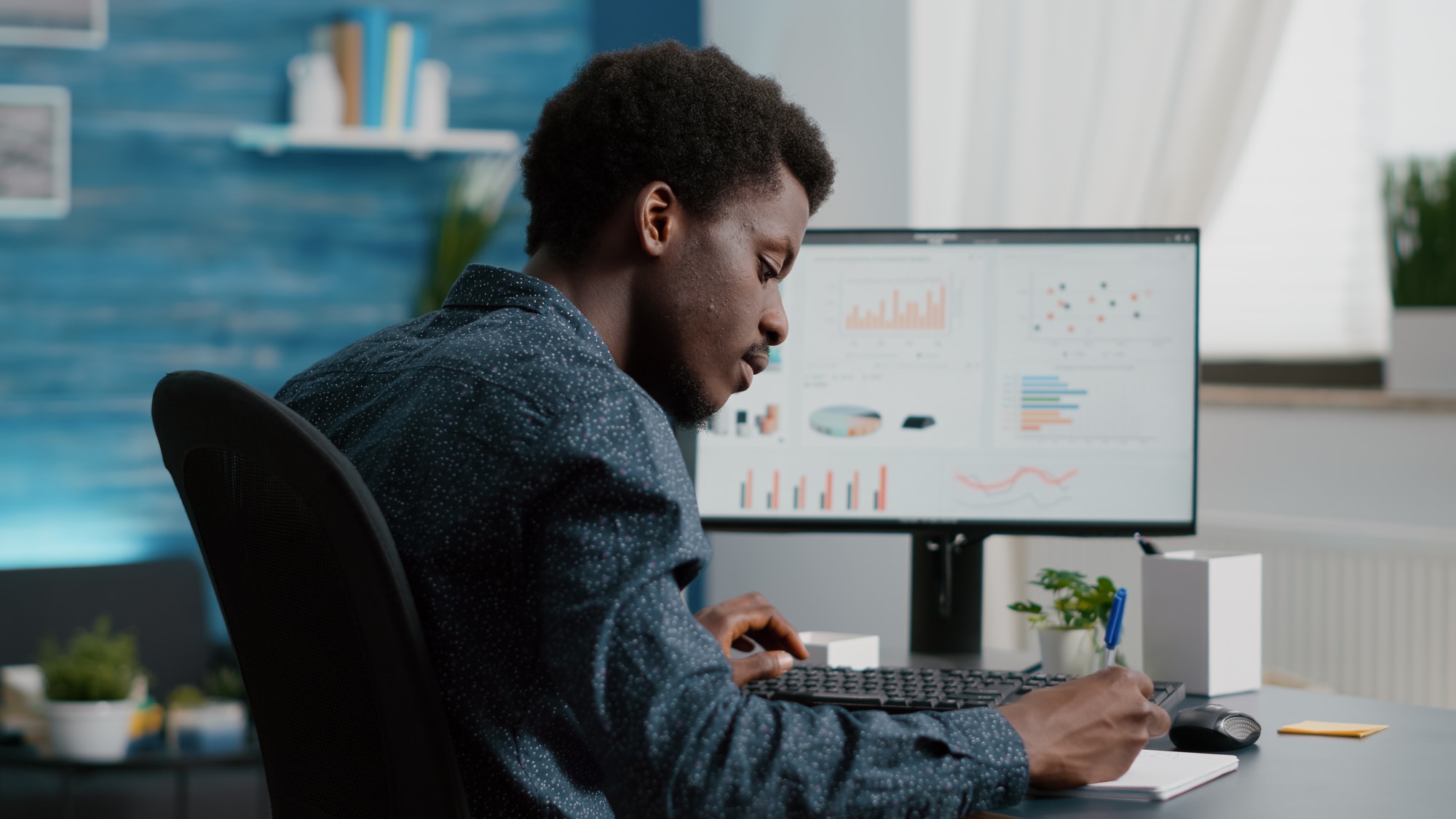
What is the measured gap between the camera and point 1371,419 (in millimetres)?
2686

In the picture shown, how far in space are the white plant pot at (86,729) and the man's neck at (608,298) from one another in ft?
6.61

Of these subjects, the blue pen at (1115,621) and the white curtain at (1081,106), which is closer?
the blue pen at (1115,621)

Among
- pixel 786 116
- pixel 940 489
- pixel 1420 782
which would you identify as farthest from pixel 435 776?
pixel 940 489

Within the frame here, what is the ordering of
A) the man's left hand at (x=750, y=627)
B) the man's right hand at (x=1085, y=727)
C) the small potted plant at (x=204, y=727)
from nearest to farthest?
the man's right hand at (x=1085, y=727) → the man's left hand at (x=750, y=627) → the small potted plant at (x=204, y=727)

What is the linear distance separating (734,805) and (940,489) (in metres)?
0.90

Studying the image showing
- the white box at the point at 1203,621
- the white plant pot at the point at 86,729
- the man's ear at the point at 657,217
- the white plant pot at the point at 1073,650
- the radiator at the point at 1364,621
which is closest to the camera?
the man's ear at the point at 657,217

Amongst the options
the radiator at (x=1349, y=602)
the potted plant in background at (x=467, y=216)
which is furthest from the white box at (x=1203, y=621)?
the potted plant in background at (x=467, y=216)

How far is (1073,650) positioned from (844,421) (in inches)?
14.6

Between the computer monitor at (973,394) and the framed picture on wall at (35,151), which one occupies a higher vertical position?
the framed picture on wall at (35,151)

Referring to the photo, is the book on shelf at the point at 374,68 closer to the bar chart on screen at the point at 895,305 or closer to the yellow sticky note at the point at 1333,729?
the bar chart on screen at the point at 895,305

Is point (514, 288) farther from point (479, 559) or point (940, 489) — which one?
point (940, 489)

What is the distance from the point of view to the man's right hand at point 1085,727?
892 mm

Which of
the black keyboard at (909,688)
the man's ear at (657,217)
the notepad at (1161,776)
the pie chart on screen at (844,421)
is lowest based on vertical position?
the notepad at (1161,776)

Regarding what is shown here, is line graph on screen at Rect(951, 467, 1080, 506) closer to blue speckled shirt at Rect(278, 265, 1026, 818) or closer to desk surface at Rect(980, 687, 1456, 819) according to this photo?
desk surface at Rect(980, 687, 1456, 819)
